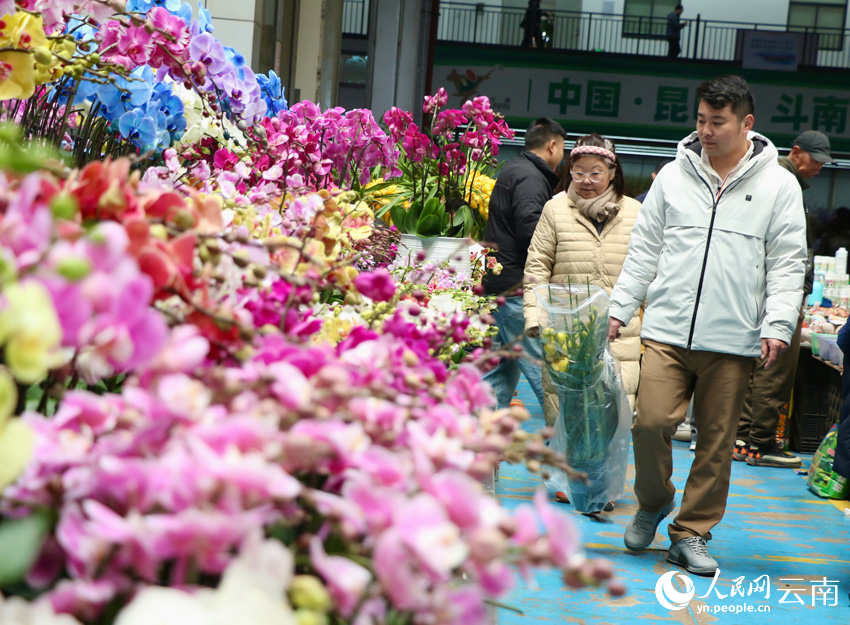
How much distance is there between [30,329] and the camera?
1.10 ft

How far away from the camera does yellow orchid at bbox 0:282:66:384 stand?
0.33m

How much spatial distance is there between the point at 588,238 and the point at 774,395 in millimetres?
1752

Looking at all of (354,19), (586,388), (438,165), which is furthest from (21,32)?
(354,19)

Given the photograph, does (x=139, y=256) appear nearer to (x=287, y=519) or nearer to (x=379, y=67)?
(x=287, y=519)

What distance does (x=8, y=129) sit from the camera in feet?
1.49

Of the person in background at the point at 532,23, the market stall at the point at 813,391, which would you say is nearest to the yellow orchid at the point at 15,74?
the market stall at the point at 813,391

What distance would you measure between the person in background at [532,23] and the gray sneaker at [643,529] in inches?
445

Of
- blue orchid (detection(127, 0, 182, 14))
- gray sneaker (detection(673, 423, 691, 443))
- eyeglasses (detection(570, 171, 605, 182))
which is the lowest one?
gray sneaker (detection(673, 423, 691, 443))

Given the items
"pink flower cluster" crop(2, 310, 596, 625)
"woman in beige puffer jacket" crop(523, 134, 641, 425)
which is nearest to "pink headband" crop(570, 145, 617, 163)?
"woman in beige puffer jacket" crop(523, 134, 641, 425)

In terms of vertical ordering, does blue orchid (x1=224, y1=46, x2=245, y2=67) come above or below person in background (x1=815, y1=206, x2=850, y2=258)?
above

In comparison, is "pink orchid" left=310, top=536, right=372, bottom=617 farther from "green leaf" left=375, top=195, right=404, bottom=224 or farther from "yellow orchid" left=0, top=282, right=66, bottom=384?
"green leaf" left=375, top=195, right=404, bottom=224

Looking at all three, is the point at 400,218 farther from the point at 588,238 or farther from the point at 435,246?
the point at 588,238

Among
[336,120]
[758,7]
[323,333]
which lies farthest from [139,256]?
[758,7]

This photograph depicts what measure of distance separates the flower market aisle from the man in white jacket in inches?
7.2
